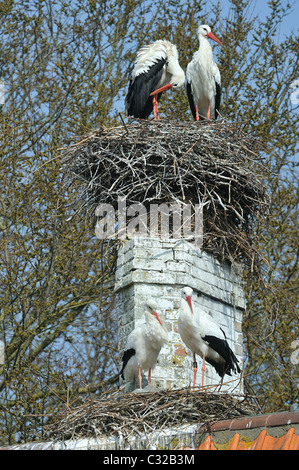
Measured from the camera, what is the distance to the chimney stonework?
9562 millimetres

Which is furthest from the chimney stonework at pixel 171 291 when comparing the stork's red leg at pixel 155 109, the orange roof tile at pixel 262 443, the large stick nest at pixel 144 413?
the stork's red leg at pixel 155 109

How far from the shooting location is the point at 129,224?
1032cm

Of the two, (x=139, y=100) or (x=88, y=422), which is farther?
(x=139, y=100)

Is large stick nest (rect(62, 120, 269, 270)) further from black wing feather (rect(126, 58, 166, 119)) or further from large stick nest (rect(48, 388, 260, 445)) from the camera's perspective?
large stick nest (rect(48, 388, 260, 445))

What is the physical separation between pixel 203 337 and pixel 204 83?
408cm

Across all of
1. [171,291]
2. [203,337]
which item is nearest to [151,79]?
[171,291]

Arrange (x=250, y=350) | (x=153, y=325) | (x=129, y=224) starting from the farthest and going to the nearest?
(x=250, y=350) < (x=129, y=224) < (x=153, y=325)

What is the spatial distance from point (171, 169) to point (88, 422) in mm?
3048

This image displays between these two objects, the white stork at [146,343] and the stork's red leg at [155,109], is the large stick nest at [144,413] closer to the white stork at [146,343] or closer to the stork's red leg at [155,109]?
the white stork at [146,343]

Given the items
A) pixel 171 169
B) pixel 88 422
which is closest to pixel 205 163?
pixel 171 169

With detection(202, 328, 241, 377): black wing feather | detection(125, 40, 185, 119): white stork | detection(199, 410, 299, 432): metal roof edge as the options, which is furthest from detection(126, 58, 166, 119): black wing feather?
detection(199, 410, 299, 432): metal roof edge

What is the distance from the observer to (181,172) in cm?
1030
